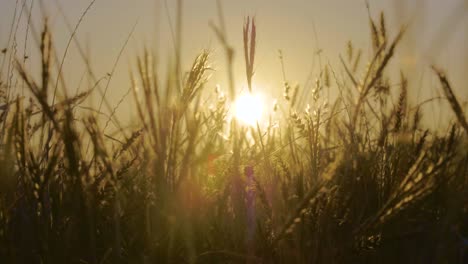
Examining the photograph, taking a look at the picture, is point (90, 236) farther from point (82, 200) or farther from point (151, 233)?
point (151, 233)

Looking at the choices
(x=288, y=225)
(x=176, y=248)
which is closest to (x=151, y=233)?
(x=176, y=248)

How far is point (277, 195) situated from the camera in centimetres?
137

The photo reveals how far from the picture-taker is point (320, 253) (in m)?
1.21

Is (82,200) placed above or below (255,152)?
below

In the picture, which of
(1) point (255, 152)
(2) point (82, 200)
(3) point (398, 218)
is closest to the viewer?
(2) point (82, 200)

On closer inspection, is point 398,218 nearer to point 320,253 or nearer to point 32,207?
point 320,253

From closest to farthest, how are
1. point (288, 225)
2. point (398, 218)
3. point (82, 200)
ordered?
point (288, 225), point (82, 200), point (398, 218)

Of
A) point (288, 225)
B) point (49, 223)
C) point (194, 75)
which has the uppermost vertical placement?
point (194, 75)

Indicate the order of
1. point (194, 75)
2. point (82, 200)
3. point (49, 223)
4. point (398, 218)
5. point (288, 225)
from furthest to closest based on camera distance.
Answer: point (398, 218)
point (49, 223)
point (194, 75)
point (82, 200)
point (288, 225)

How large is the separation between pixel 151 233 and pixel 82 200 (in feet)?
0.79

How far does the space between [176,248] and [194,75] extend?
38cm

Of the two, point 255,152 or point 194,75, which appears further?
point 255,152

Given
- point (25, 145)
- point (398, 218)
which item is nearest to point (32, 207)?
point (25, 145)

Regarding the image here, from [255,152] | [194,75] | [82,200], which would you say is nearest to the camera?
[82,200]
